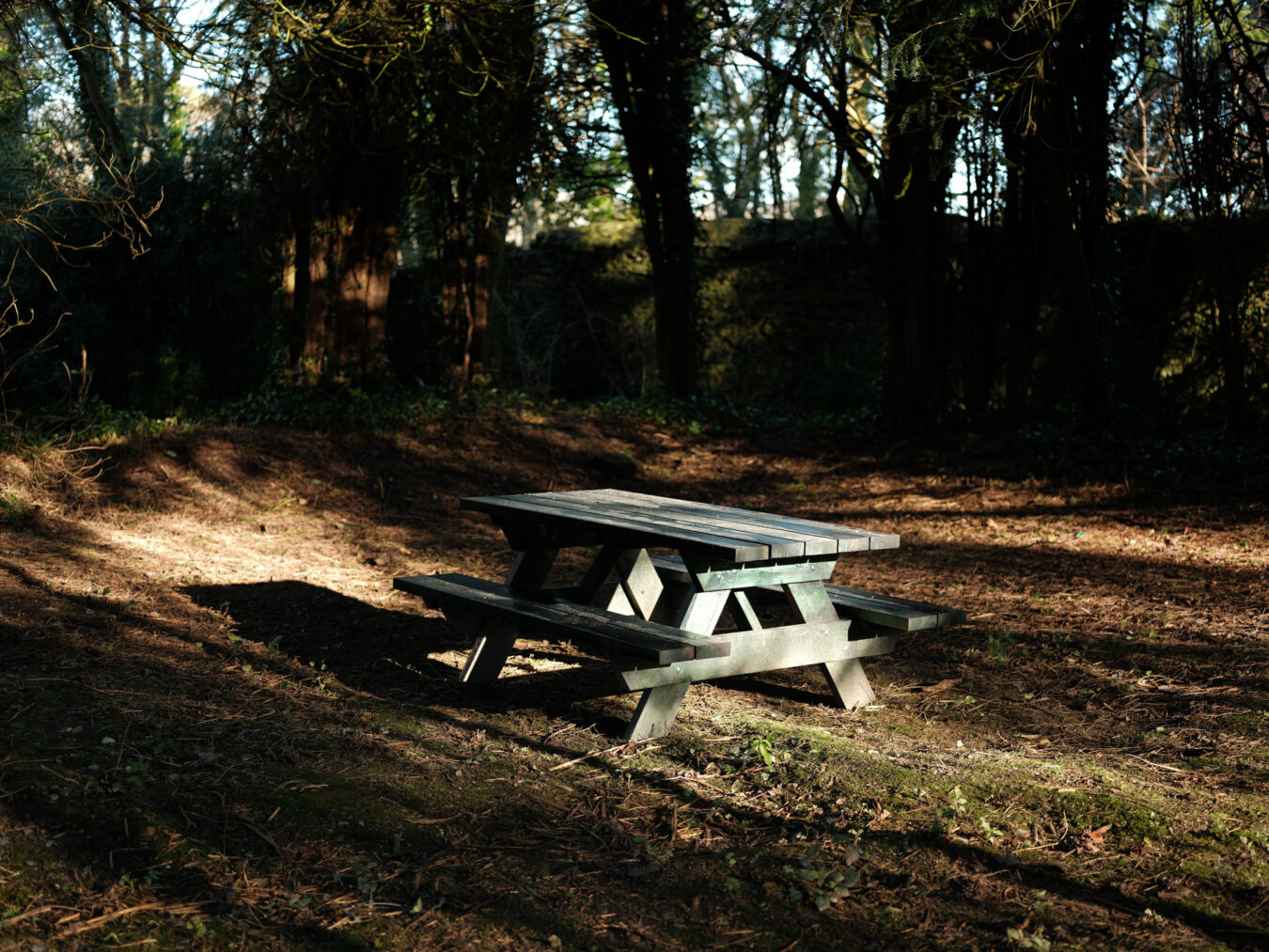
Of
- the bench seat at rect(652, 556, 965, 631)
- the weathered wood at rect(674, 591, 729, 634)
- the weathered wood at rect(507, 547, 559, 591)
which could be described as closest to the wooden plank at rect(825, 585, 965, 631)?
the bench seat at rect(652, 556, 965, 631)

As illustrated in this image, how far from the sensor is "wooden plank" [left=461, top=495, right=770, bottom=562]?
11.8ft

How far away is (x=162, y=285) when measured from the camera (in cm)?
1407

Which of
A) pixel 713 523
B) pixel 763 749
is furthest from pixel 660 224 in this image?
pixel 763 749

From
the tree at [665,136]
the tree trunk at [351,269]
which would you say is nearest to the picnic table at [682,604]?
the tree trunk at [351,269]

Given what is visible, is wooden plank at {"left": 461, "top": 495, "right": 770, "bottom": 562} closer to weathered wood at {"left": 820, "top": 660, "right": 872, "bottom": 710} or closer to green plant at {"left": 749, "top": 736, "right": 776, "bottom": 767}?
green plant at {"left": 749, "top": 736, "right": 776, "bottom": 767}

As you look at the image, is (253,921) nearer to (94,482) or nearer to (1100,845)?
(1100,845)

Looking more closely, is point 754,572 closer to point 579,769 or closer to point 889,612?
point 889,612

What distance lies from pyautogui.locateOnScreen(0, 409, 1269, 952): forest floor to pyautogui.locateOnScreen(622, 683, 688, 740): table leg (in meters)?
0.06

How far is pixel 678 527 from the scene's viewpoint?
399 centimetres

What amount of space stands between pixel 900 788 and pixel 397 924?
162 cm

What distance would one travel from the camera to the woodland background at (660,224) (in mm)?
8109

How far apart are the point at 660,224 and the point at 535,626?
9.49 m

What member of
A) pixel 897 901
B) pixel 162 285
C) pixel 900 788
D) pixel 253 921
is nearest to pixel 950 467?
pixel 900 788

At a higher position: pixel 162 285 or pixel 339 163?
pixel 339 163
